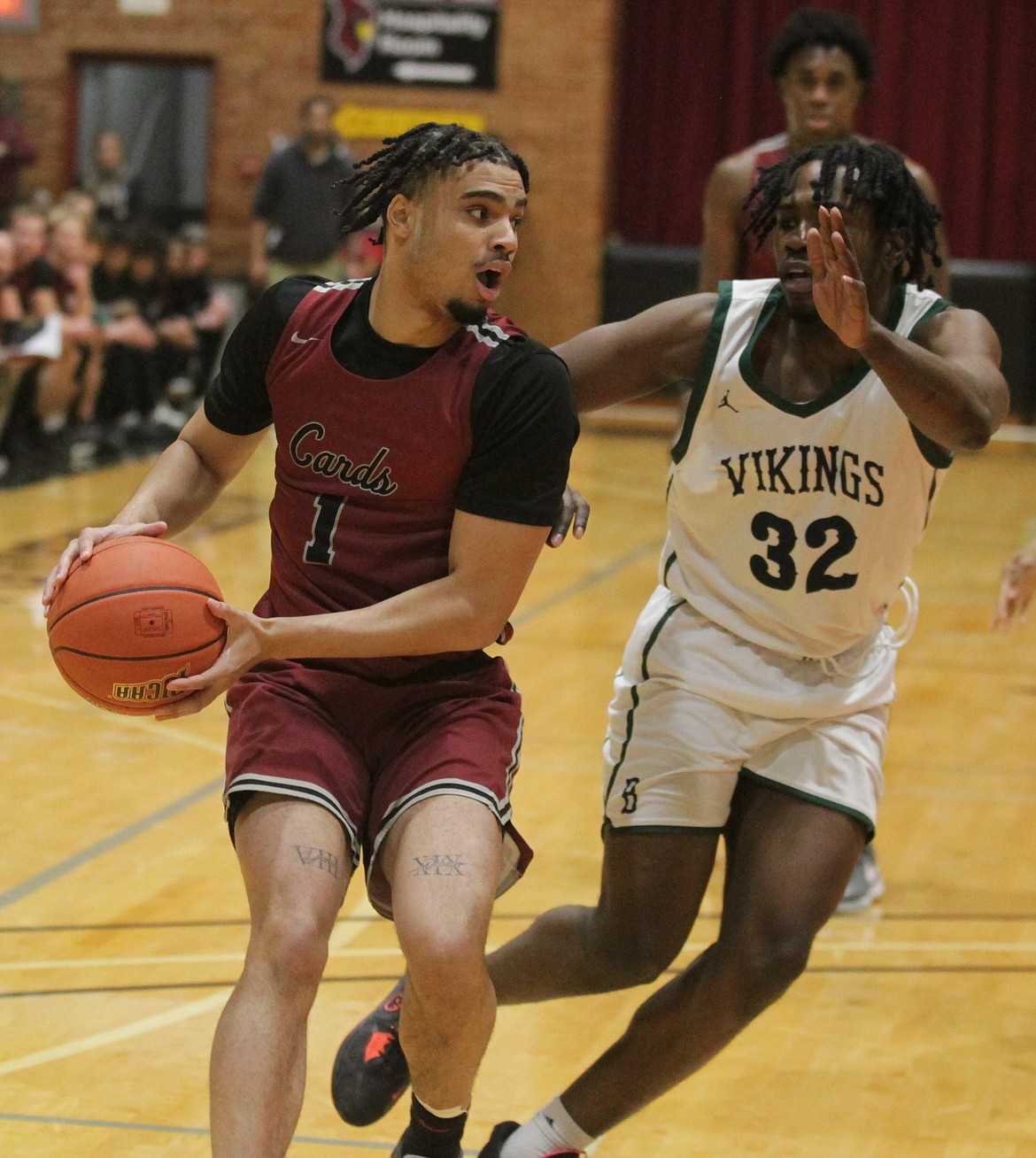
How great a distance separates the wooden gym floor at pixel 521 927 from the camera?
352cm

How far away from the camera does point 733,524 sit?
339cm

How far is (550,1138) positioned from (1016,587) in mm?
1442

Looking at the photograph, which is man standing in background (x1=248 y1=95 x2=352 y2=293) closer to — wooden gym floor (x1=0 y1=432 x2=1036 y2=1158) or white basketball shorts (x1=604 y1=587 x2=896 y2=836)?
wooden gym floor (x1=0 y1=432 x2=1036 y2=1158)

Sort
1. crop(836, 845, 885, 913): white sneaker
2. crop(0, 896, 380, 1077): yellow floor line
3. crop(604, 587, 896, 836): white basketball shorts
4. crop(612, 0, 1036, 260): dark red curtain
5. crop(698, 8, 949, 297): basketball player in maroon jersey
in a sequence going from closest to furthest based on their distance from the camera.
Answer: crop(604, 587, 896, 836): white basketball shorts → crop(0, 896, 380, 1077): yellow floor line → crop(836, 845, 885, 913): white sneaker → crop(698, 8, 949, 297): basketball player in maroon jersey → crop(612, 0, 1036, 260): dark red curtain

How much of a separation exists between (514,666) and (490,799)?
4.39 m

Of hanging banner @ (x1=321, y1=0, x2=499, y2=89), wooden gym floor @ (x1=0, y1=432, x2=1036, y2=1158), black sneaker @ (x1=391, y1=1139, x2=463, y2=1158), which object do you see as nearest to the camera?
black sneaker @ (x1=391, y1=1139, x2=463, y2=1158)

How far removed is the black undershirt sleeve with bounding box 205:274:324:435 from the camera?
10.2 ft

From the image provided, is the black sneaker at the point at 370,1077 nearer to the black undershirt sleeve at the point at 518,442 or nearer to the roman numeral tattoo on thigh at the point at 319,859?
the roman numeral tattoo on thigh at the point at 319,859

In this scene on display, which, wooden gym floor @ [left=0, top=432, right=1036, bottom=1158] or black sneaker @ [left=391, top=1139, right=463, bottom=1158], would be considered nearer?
black sneaker @ [left=391, top=1139, right=463, bottom=1158]

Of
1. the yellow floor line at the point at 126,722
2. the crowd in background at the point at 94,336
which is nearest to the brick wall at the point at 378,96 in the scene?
the crowd in background at the point at 94,336

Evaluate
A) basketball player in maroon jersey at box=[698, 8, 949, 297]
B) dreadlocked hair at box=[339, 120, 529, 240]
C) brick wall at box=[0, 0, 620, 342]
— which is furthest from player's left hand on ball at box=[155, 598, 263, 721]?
brick wall at box=[0, 0, 620, 342]

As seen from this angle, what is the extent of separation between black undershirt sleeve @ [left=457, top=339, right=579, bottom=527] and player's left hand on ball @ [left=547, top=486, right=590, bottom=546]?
143mm

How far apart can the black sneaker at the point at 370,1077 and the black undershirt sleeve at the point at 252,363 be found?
1.11 meters

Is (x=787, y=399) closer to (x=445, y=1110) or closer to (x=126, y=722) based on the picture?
(x=445, y=1110)
